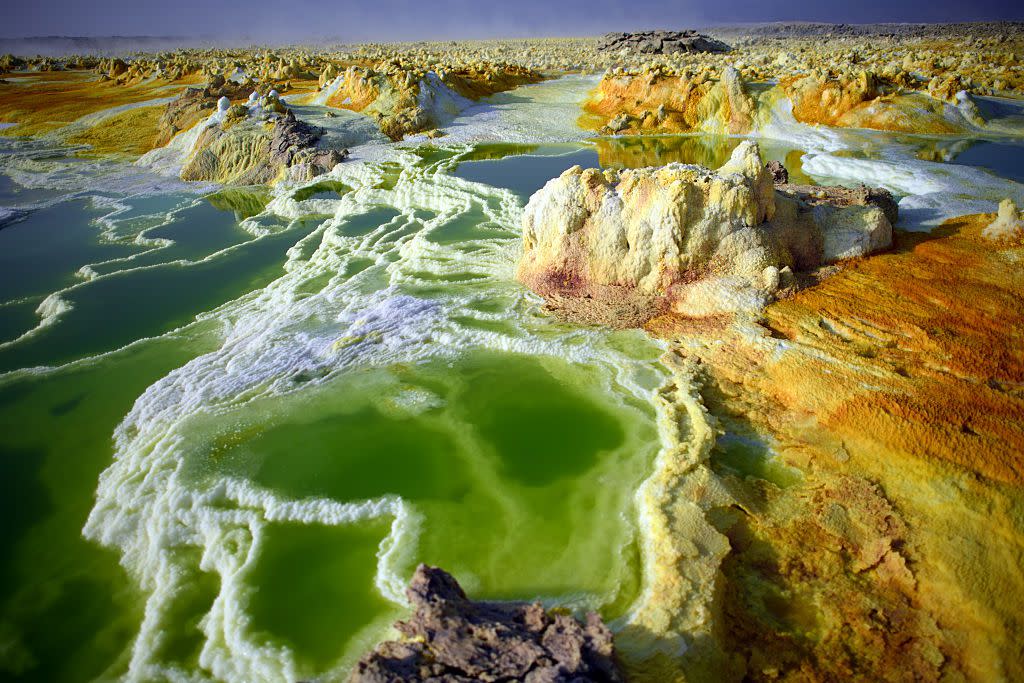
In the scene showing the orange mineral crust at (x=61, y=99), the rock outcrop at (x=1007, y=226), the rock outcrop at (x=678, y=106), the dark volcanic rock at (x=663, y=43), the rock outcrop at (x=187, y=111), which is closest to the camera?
the rock outcrop at (x=1007, y=226)

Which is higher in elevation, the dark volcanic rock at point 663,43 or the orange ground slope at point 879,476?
the dark volcanic rock at point 663,43

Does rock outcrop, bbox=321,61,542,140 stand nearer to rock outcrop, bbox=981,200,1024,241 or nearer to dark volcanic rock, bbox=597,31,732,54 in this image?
rock outcrop, bbox=981,200,1024,241

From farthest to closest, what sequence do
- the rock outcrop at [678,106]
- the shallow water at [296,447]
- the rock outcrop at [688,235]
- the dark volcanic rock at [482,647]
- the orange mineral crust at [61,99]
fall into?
the orange mineral crust at [61,99] → the rock outcrop at [678,106] → the rock outcrop at [688,235] → the shallow water at [296,447] → the dark volcanic rock at [482,647]

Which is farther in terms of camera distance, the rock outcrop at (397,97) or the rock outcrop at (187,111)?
the rock outcrop at (397,97)

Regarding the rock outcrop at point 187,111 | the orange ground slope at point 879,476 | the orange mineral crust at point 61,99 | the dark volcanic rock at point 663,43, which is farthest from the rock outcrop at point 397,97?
the dark volcanic rock at point 663,43

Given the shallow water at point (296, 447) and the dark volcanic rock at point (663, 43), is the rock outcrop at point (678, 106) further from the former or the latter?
the dark volcanic rock at point (663, 43)

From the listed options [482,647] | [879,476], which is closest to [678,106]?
[879,476]

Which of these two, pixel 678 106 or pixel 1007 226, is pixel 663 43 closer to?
pixel 678 106
